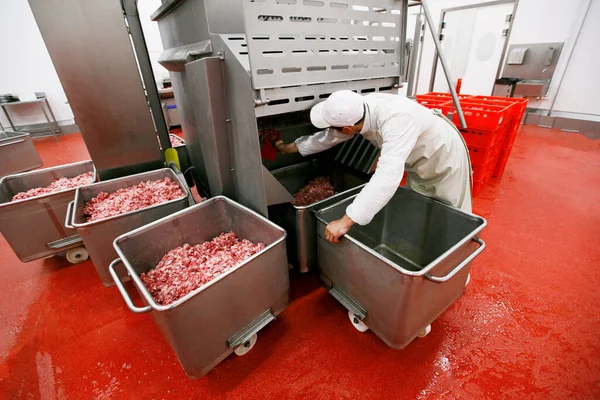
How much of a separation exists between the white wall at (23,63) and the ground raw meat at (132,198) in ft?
17.0

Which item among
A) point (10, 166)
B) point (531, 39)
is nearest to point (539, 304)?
point (531, 39)

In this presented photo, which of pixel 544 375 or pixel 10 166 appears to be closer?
pixel 544 375

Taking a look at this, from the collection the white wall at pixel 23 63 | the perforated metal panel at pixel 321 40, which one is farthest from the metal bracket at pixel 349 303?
the white wall at pixel 23 63

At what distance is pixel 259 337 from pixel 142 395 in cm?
52

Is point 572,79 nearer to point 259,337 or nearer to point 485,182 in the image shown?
point 485,182

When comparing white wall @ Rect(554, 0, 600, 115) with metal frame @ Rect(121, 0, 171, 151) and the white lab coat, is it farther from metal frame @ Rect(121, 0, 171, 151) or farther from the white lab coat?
metal frame @ Rect(121, 0, 171, 151)

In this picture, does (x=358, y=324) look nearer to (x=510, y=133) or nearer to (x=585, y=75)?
(x=510, y=133)

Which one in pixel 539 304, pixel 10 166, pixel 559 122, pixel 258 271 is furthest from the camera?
pixel 559 122

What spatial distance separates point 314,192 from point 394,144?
0.84 m

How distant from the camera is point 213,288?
93 centimetres

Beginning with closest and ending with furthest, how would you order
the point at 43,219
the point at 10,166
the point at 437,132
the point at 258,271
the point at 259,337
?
1. the point at 258,271
2. the point at 437,132
3. the point at 259,337
4. the point at 43,219
5. the point at 10,166

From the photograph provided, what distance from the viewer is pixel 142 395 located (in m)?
1.11

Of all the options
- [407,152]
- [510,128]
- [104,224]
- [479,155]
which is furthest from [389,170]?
[510,128]

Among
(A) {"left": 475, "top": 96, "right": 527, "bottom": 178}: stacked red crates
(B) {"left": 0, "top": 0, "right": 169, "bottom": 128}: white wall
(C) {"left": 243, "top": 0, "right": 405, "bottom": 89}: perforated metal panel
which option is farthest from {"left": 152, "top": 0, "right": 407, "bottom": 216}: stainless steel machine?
(B) {"left": 0, "top": 0, "right": 169, "bottom": 128}: white wall
